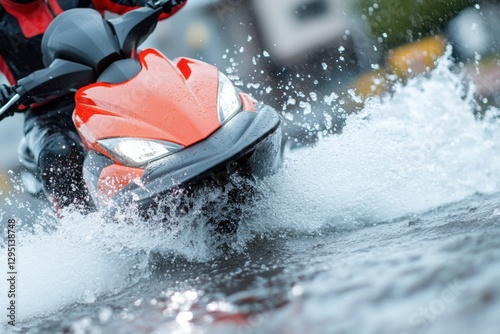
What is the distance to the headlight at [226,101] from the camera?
3.72 m

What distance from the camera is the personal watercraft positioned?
3476mm

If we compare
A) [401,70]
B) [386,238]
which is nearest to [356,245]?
[386,238]

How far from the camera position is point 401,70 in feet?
65.5

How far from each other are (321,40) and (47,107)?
20.7 metres

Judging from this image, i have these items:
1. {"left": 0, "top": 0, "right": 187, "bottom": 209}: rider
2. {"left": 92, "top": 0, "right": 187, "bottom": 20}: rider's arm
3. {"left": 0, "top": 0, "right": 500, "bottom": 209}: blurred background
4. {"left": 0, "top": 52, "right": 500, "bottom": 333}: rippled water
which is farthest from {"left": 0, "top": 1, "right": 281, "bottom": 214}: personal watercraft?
{"left": 0, "top": 0, "right": 500, "bottom": 209}: blurred background

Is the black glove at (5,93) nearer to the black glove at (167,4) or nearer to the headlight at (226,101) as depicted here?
the black glove at (167,4)

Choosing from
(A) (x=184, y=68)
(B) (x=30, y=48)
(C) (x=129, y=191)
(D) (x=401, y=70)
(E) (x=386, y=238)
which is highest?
(B) (x=30, y=48)

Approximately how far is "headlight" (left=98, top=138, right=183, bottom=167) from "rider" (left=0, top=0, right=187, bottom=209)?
30.1 inches

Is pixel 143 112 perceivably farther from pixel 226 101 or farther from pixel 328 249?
Result: pixel 328 249

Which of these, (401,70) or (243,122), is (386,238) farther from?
(401,70)

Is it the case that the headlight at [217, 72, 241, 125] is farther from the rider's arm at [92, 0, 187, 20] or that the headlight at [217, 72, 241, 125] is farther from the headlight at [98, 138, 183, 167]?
the rider's arm at [92, 0, 187, 20]

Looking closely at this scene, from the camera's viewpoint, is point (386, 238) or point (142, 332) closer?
point (142, 332)

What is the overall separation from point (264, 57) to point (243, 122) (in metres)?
23.6

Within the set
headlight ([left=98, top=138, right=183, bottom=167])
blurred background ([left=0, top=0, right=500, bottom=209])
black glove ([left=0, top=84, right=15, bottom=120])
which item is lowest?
blurred background ([left=0, top=0, right=500, bottom=209])
